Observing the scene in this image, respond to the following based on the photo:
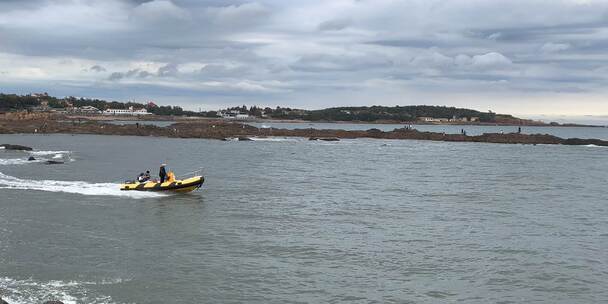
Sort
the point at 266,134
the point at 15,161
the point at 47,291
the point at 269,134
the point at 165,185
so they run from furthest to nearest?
the point at 269,134, the point at 266,134, the point at 15,161, the point at 165,185, the point at 47,291

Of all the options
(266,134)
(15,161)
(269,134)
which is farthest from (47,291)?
(269,134)

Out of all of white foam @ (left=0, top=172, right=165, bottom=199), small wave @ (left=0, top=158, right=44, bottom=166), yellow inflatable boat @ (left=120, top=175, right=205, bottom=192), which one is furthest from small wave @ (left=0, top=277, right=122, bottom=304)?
small wave @ (left=0, top=158, right=44, bottom=166)

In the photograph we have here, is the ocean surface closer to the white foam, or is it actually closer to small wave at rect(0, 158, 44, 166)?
the white foam

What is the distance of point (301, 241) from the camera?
2197 centimetres

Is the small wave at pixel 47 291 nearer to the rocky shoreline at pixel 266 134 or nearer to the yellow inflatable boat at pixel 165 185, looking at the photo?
the yellow inflatable boat at pixel 165 185

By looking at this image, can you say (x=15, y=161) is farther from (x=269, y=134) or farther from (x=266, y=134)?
(x=269, y=134)

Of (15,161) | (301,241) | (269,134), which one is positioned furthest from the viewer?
(269,134)

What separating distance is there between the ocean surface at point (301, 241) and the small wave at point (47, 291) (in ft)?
0.16

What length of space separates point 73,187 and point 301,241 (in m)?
17.4

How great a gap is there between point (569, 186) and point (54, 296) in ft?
118

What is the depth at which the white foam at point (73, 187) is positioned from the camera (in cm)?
3219

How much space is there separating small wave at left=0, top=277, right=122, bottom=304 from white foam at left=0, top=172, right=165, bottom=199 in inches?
606

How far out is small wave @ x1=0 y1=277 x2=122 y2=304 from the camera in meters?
14.8

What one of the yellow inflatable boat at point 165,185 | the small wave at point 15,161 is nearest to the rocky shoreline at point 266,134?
the small wave at point 15,161
